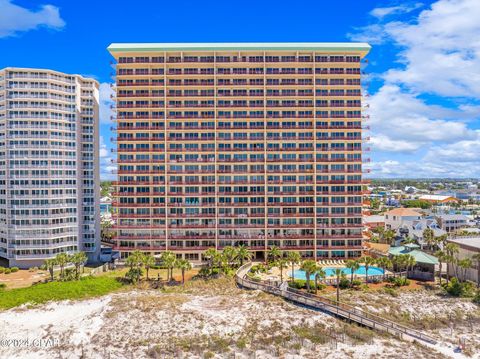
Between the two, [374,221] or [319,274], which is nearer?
[319,274]

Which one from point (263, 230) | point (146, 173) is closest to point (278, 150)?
point (263, 230)

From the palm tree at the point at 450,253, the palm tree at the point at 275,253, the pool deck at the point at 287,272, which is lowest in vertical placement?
the pool deck at the point at 287,272

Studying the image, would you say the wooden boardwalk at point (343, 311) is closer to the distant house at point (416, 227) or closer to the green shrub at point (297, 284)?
the green shrub at point (297, 284)

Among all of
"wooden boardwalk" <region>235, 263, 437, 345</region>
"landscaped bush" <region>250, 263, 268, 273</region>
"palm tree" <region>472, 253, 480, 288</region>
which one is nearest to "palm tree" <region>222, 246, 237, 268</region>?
"landscaped bush" <region>250, 263, 268, 273</region>

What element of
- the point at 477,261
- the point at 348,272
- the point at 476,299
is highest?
the point at 477,261

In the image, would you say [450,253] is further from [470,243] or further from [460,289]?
[460,289]

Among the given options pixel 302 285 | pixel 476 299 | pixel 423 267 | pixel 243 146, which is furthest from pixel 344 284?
pixel 243 146

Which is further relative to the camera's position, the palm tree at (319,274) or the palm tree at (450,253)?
the palm tree at (450,253)

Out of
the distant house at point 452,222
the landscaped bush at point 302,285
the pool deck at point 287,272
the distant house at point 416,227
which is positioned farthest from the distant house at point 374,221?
the landscaped bush at point 302,285
